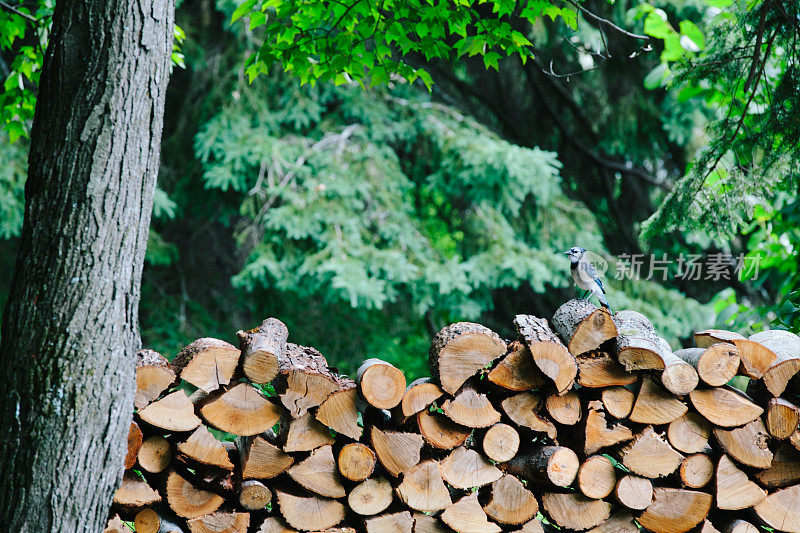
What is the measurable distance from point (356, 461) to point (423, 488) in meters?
0.30

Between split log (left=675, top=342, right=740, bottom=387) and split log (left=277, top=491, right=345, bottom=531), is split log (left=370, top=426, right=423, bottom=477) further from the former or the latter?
split log (left=675, top=342, right=740, bottom=387)

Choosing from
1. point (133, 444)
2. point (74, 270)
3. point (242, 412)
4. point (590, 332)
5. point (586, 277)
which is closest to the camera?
point (74, 270)

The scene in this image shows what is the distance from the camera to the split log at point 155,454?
2373 mm

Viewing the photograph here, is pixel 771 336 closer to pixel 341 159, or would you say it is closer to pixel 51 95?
pixel 51 95

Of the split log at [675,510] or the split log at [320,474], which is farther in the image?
the split log at [675,510]

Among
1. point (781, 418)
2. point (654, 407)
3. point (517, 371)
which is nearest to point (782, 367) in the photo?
point (781, 418)

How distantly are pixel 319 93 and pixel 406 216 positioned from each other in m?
1.70

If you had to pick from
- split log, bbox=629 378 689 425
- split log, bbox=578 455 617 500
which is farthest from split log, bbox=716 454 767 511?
split log, bbox=578 455 617 500

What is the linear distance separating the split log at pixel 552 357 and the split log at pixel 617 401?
0.63 ft

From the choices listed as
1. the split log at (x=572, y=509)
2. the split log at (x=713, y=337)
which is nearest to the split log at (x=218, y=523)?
the split log at (x=572, y=509)

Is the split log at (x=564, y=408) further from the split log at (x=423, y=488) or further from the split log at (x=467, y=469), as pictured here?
the split log at (x=423, y=488)

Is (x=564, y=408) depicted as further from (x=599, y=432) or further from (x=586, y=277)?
(x=586, y=277)

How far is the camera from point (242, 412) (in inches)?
96.1

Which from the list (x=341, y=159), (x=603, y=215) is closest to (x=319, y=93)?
(x=341, y=159)
